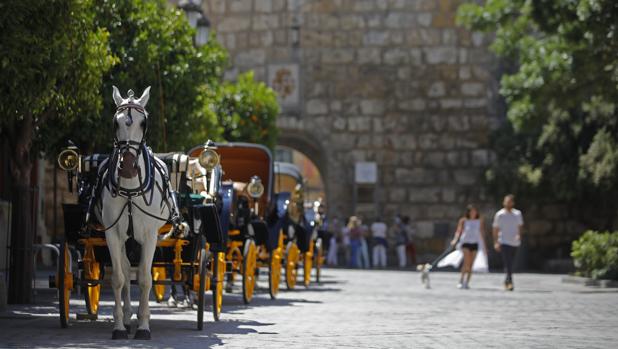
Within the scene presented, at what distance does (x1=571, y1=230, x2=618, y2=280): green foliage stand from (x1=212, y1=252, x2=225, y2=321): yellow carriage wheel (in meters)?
11.0

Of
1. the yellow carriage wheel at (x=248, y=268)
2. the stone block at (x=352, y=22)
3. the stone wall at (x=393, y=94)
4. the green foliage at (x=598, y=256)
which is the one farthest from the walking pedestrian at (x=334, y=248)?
the yellow carriage wheel at (x=248, y=268)

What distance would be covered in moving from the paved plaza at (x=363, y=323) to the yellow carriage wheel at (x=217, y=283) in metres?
0.14

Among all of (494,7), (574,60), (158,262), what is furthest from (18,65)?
(494,7)

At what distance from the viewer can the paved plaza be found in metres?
11.7

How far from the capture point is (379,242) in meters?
38.3

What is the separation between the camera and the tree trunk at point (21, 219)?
16.4 meters

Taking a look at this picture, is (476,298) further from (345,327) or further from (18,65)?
(18,65)

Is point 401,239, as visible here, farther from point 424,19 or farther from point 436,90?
point 424,19

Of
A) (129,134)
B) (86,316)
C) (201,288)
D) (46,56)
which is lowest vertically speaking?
(86,316)

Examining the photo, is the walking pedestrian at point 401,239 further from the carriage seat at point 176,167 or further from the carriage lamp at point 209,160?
the carriage seat at point 176,167

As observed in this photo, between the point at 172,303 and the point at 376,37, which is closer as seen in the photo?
the point at 172,303

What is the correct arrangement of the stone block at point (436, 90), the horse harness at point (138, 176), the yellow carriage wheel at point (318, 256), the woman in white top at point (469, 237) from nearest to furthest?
the horse harness at point (138, 176)
the woman in white top at point (469, 237)
the yellow carriage wheel at point (318, 256)
the stone block at point (436, 90)

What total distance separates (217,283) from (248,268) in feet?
10.4

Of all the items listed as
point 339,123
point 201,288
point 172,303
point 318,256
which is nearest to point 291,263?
point 318,256
